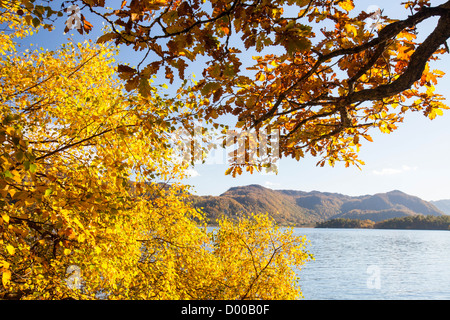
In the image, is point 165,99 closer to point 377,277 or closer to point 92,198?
point 92,198

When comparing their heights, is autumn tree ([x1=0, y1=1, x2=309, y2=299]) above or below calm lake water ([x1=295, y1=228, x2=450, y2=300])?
above

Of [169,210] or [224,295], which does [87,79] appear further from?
[224,295]

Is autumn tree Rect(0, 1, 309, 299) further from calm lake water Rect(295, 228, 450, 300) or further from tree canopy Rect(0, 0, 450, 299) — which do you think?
calm lake water Rect(295, 228, 450, 300)

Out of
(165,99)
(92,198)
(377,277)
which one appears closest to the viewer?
(92,198)

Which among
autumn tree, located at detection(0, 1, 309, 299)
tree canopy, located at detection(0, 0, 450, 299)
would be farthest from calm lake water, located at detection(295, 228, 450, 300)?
tree canopy, located at detection(0, 0, 450, 299)

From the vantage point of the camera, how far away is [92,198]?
2986 millimetres

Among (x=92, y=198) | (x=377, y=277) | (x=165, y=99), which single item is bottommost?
(x=377, y=277)

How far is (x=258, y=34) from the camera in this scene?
267 centimetres

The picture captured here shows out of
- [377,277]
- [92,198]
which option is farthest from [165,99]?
[377,277]

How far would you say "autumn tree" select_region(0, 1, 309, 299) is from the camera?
10.5 ft

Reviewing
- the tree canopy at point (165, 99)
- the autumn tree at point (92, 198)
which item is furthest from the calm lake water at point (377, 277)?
the tree canopy at point (165, 99)

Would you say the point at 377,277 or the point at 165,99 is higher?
the point at 165,99

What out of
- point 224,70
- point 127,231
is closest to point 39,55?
point 127,231
